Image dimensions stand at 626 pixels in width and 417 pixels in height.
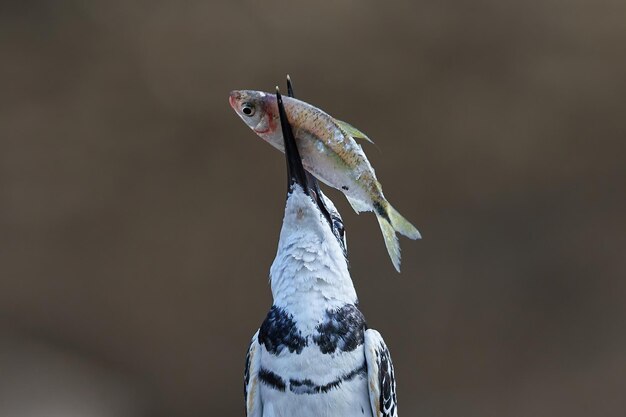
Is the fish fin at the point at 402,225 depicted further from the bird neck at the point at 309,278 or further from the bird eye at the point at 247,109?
the bird eye at the point at 247,109

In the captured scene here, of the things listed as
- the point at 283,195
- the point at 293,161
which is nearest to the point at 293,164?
the point at 293,161

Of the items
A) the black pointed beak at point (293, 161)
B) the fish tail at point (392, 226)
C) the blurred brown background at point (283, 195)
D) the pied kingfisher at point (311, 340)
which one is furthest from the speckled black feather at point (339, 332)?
the blurred brown background at point (283, 195)

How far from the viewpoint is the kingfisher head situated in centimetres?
153

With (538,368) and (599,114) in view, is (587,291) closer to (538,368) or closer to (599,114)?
(538,368)

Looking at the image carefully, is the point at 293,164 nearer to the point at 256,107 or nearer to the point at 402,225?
the point at 256,107

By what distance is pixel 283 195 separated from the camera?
338 centimetres

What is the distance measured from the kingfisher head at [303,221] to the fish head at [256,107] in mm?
27

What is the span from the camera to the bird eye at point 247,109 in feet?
5.10

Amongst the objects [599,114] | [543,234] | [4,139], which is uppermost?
[4,139]

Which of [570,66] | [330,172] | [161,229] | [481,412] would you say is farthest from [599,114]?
[330,172]

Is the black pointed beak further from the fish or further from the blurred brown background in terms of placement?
the blurred brown background

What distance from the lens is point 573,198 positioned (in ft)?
11.4

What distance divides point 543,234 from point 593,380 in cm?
61

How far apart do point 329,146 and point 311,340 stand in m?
0.34
